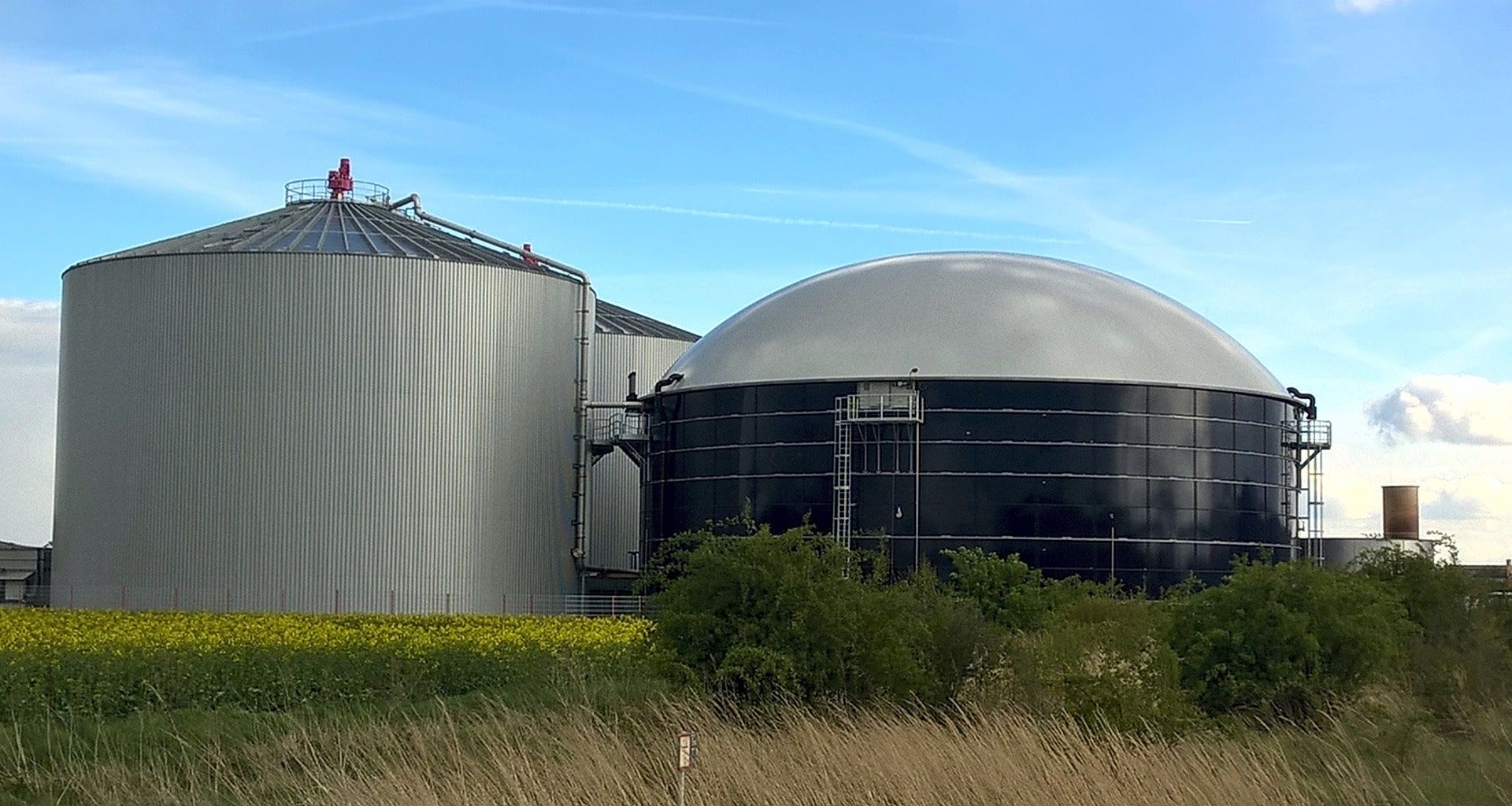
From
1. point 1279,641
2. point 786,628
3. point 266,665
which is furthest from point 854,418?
point 786,628

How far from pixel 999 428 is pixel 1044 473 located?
177 cm

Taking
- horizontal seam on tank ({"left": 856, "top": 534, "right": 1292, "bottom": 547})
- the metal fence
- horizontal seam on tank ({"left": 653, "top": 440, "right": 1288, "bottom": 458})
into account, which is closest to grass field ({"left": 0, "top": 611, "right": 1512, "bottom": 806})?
horizontal seam on tank ({"left": 856, "top": 534, "right": 1292, "bottom": 547})

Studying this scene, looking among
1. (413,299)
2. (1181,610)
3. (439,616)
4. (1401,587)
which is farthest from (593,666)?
(413,299)

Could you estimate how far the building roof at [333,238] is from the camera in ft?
186

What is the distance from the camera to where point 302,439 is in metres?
54.2

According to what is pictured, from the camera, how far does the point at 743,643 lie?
21.7 m

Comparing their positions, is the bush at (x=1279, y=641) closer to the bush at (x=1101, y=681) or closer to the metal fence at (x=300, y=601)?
the bush at (x=1101, y=681)

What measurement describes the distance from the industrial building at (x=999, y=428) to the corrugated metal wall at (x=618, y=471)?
34.2 feet

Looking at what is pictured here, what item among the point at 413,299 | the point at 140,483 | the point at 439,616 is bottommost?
the point at 439,616

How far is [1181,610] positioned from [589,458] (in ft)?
114

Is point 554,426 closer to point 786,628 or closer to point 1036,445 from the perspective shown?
point 1036,445

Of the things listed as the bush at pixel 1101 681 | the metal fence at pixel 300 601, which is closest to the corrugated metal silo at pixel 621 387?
the metal fence at pixel 300 601

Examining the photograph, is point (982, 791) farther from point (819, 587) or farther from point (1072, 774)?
point (819, 587)

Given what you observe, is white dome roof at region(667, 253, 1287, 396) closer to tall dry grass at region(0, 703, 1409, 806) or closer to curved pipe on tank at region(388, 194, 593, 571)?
curved pipe on tank at region(388, 194, 593, 571)
